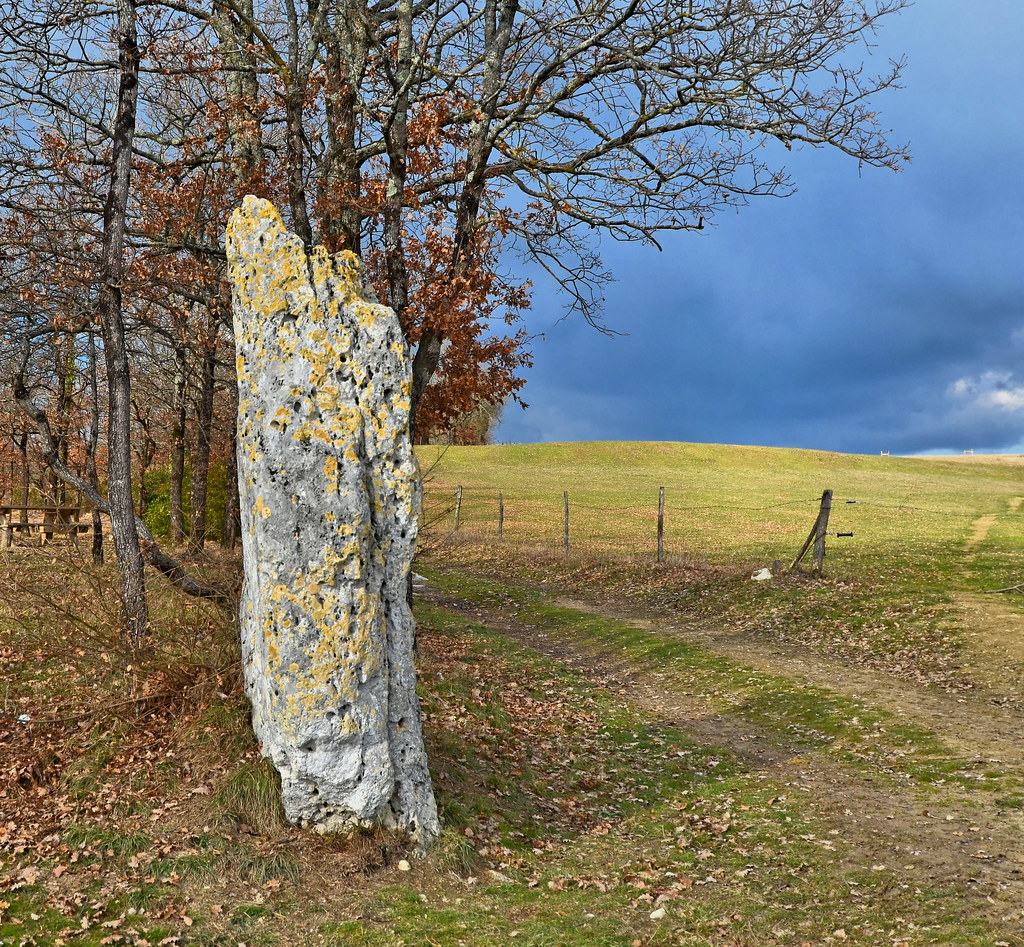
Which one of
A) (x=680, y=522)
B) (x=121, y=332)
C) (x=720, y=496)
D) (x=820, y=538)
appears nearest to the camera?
(x=121, y=332)

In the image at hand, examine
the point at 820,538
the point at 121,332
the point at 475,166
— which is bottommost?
the point at 820,538

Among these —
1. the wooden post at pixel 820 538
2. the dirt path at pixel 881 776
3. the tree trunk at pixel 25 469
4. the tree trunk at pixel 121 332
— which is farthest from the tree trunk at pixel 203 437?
the wooden post at pixel 820 538

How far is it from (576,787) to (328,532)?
4787 millimetres

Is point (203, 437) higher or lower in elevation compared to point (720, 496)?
higher

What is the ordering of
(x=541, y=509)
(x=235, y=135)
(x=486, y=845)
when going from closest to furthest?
(x=486, y=845) → (x=235, y=135) → (x=541, y=509)

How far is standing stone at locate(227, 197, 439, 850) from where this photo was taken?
696 cm

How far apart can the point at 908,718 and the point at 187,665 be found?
388 inches

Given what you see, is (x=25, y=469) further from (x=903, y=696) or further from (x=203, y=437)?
(x=903, y=696)

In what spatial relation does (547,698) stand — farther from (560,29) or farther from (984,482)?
(984,482)

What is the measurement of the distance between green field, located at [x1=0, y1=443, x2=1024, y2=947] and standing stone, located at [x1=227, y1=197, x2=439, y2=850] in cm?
55

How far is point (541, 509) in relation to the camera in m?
42.1

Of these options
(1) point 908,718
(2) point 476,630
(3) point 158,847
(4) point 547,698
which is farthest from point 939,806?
(2) point 476,630

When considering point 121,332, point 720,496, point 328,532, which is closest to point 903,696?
point 328,532

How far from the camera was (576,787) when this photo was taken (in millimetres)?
9570
